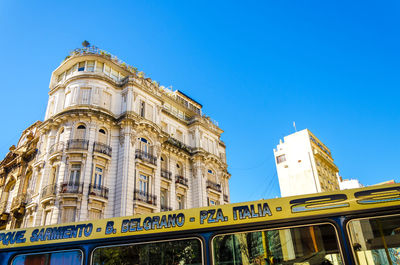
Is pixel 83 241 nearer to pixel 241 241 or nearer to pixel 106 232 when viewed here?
pixel 106 232

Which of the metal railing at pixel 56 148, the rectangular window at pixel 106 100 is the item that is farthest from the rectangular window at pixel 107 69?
the metal railing at pixel 56 148

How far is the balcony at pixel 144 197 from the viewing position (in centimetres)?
2559

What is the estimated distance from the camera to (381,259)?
217 inches

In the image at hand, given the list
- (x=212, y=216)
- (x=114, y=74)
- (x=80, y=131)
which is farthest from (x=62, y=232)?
(x=114, y=74)

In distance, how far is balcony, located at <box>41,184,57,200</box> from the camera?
911 inches

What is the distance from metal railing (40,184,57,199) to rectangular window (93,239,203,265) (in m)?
18.3

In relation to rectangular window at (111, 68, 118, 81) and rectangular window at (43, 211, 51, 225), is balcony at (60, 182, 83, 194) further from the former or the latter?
rectangular window at (111, 68, 118, 81)

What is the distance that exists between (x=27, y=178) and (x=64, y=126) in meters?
8.13

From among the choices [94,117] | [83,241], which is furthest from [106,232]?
[94,117]

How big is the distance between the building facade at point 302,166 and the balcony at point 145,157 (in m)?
34.2

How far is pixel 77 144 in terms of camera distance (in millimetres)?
25078

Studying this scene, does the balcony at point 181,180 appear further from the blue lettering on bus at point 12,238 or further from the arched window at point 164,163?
the blue lettering on bus at point 12,238

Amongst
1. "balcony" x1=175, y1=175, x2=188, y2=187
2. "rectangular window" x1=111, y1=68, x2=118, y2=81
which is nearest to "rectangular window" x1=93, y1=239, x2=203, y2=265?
"balcony" x1=175, y1=175, x2=188, y2=187

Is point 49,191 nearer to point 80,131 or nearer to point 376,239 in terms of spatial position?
point 80,131
